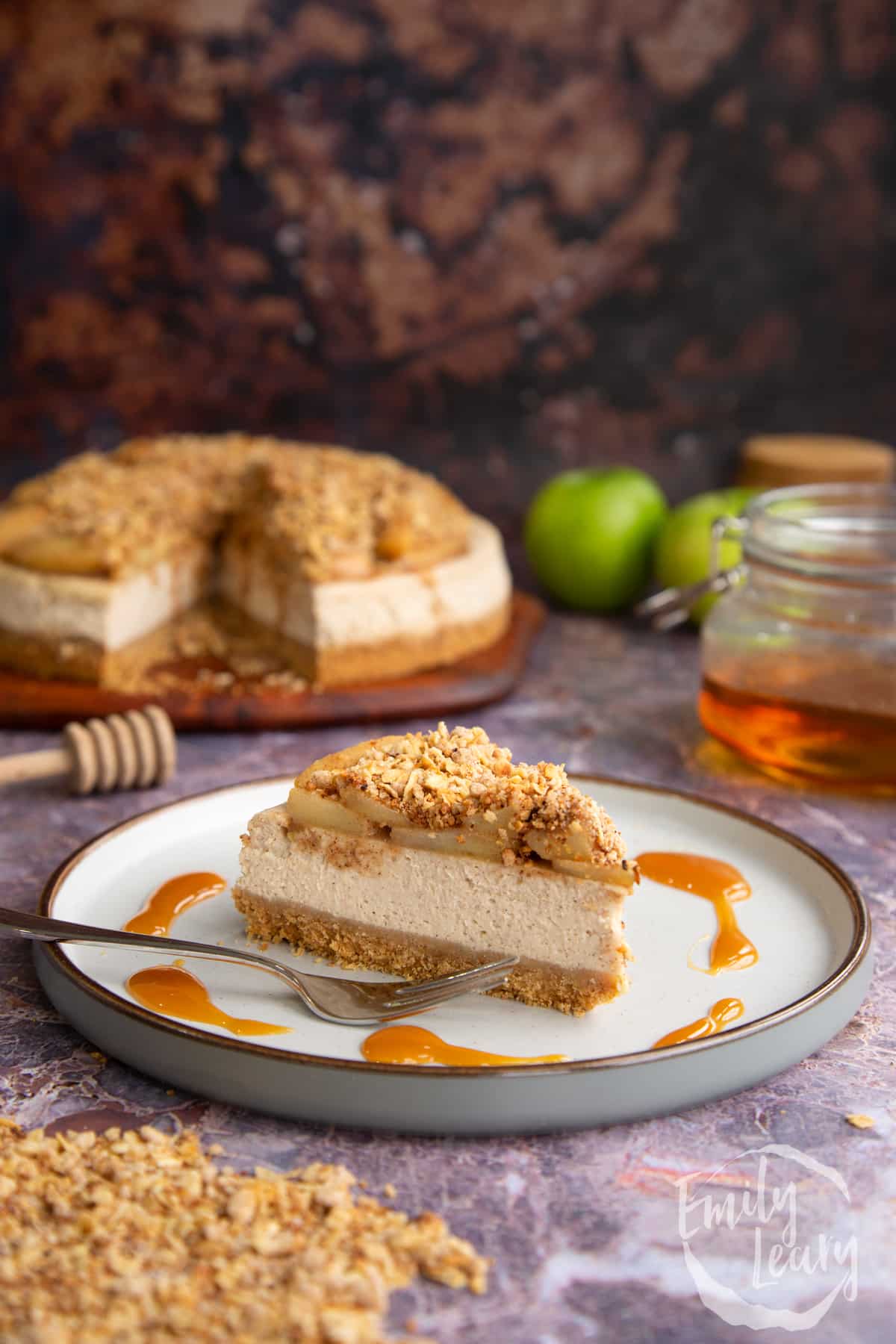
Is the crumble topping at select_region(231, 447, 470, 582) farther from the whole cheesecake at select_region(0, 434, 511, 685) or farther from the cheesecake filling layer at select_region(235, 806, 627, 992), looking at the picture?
the cheesecake filling layer at select_region(235, 806, 627, 992)

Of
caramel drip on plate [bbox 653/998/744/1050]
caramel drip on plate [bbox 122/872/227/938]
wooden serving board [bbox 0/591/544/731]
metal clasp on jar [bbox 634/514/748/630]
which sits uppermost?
metal clasp on jar [bbox 634/514/748/630]

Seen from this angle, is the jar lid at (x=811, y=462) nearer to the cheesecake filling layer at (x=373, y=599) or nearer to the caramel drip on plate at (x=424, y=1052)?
the cheesecake filling layer at (x=373, y=599)

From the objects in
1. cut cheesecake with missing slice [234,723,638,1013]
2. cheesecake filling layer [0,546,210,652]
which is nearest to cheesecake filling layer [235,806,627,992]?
cut cheesecake with missing slice [234,723,638,1013]

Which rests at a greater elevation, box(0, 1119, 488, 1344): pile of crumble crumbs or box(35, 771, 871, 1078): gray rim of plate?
box(35, 771, 871, 1078): gray rim of plate

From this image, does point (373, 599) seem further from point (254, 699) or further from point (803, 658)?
point (803, 658)

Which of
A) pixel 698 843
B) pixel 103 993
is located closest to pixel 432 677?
pixel 698 843
